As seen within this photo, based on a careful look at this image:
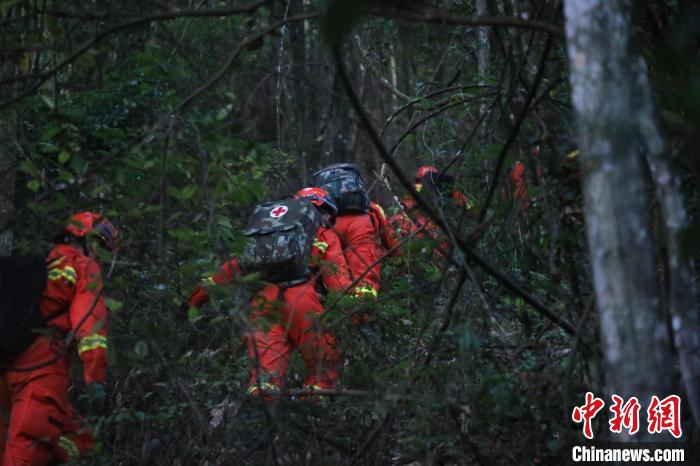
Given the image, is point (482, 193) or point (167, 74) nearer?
point (167, 74)

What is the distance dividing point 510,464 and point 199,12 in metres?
2.89

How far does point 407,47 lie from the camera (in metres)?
4.27

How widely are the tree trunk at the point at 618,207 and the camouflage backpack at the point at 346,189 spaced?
6046 mm

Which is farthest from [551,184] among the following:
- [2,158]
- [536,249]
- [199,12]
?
[2,158]

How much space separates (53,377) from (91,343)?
445mm

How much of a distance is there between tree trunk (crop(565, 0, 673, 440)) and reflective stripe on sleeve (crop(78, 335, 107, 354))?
12.1ft

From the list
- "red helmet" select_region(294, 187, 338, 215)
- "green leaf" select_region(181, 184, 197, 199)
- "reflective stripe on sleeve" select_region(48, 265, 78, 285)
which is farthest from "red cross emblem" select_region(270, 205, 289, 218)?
"green leaf" select_region(181, 184, 197, 199)

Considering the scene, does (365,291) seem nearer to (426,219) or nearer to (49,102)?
(426,219)

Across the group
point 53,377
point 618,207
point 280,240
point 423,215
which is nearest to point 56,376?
point 53,377

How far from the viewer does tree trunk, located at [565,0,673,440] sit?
3.08 m

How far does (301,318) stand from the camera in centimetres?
738

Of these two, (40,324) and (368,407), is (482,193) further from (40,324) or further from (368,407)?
(40,324)

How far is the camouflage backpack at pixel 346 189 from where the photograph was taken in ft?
30.2

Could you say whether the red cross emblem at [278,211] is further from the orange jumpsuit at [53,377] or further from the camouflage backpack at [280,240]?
the orange jumpsuit at [53,377]
